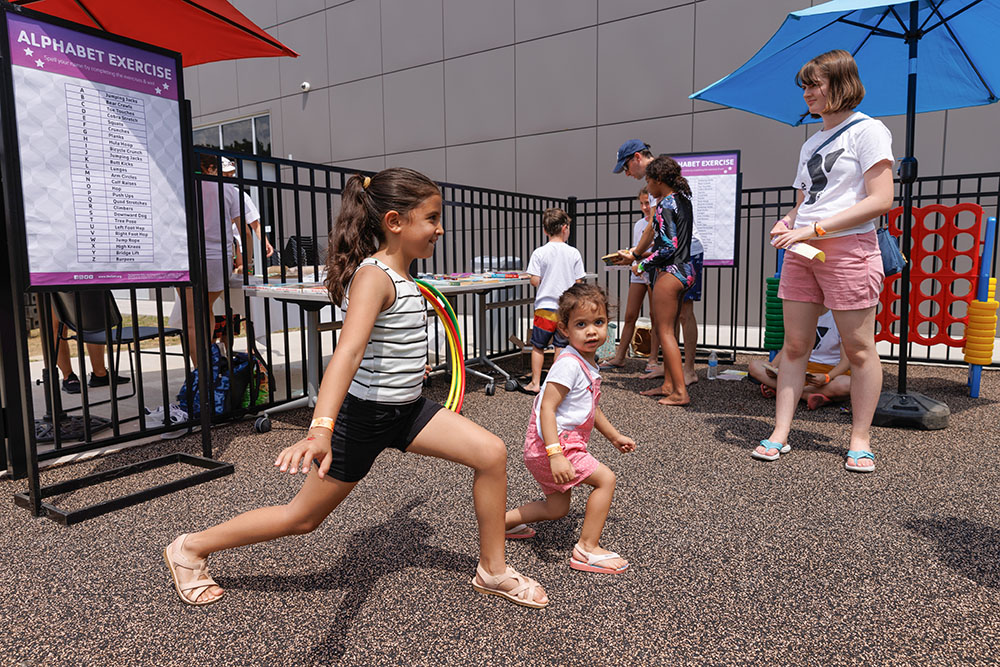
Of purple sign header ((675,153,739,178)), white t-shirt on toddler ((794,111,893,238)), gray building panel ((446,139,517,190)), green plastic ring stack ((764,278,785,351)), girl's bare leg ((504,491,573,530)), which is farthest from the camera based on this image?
gray building panel ((446,139,517,190))

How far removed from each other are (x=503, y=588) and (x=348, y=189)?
145 centimetres

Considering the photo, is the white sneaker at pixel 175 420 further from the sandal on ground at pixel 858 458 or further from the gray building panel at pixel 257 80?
the gray building panel at pixel 257 80

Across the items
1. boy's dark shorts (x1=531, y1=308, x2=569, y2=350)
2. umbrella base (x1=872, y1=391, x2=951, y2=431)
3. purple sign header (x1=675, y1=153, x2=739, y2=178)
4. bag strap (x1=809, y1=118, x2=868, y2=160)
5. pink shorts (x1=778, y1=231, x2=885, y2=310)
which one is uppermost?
purple sign header (x1=675, y1=153, x2=739, y2=178)

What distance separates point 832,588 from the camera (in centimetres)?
229

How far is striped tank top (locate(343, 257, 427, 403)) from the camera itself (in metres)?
2.05

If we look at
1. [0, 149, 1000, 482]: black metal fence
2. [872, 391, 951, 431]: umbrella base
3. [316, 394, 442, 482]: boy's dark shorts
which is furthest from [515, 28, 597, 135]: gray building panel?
[316, 394, 442, 482]: boy's dark shorts

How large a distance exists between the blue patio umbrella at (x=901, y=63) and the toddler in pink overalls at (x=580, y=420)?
2.84 metres

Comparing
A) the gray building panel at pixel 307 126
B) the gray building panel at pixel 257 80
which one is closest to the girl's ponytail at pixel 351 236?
the gray building panel at pixel 307 126

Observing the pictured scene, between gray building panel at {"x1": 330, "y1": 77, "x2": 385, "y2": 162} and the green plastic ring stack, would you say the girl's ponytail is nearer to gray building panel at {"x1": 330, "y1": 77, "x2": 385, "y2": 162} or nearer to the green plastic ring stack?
the green plastic ring stack

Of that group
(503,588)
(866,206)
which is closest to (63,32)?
(503,588)

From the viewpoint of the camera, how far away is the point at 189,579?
221 centimetres

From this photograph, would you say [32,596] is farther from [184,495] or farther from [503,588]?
[503,588]

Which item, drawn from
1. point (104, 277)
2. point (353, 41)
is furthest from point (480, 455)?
point (353, 41)

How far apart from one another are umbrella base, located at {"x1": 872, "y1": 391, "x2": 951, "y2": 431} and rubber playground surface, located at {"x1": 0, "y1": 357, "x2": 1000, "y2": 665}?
16.3 inches
